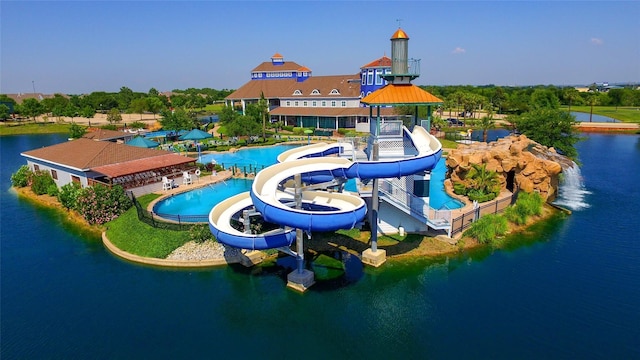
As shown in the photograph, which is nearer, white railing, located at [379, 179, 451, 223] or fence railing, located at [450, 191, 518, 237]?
white railing, located at [379, 179, 451, 223]

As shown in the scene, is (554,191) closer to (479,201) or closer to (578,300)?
(479,201)

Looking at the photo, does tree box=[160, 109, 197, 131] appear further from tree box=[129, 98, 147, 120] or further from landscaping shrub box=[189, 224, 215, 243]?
tree box=[129, 98, 147, 120]

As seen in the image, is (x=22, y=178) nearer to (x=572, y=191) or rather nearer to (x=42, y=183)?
(x=42, y=183)

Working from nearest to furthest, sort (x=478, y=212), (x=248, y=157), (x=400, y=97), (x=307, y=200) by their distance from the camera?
(x=307, y=200), (x=400, y=97), (x=478, y=212), (x=248, y=157)

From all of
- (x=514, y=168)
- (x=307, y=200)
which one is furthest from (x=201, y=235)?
(x=514, y=168)

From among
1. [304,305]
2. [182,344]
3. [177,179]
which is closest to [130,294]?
[182,344]

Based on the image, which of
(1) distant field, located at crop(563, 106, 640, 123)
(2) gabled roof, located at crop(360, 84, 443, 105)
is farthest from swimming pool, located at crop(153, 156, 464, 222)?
(1) distant field, located at crop(563, 106, 640, 123)
